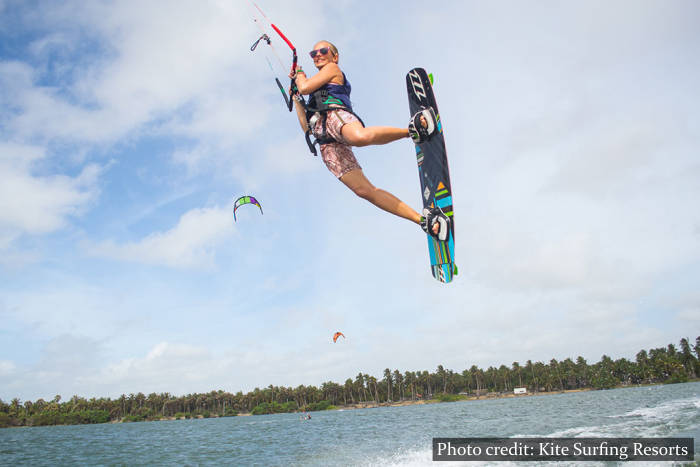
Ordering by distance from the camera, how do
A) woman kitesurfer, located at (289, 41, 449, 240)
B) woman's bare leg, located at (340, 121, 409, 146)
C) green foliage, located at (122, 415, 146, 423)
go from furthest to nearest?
green foliage, located at (122, 415, 146, 423) → woman kitesurfer, located at (289, 41, 449, 240) → woman's bare leg, located at (340, 121, 409, 146)

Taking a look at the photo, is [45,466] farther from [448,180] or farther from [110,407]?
[110,407]

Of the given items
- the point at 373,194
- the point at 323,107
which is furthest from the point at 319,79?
the point at 373,194

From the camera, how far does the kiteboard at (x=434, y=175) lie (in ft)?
14.9

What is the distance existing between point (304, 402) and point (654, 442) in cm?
17705

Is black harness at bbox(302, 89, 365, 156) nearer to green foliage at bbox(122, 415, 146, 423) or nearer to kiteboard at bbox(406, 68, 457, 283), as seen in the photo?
kiteboard at bbox(406, 68, 457, 283)

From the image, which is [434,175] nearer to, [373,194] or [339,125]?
[373,194]

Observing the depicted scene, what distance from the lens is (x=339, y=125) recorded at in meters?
3.92

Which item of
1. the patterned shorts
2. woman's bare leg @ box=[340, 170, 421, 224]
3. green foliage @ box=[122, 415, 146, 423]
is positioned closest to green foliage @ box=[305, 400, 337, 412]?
green foliage @ box=[122, 415, 146, 423]

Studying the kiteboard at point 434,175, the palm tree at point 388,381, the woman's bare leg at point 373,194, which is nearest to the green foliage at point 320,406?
the palm tree at point 388,381

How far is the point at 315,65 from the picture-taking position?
170 inches

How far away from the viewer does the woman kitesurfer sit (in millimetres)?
3953

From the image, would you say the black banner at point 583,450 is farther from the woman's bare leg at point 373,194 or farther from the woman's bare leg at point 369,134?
the woman's bare leg at point 369,134

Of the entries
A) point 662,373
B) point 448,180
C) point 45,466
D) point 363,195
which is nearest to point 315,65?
point 363,195

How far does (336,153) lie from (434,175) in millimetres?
1383
